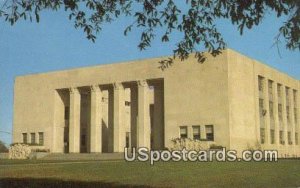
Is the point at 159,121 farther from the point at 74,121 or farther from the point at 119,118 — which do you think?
the point at 74,121

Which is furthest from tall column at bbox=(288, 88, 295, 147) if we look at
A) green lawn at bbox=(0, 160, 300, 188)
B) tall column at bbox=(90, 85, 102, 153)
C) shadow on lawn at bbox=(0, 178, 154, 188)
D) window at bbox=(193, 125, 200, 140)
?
shadow on lawn at bbox=(0, 178, 154, 188)

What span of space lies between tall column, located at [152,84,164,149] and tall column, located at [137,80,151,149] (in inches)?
80.5

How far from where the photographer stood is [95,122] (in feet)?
222

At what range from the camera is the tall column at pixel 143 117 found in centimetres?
6216

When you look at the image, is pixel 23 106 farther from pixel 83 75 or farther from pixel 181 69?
pixel 181 69

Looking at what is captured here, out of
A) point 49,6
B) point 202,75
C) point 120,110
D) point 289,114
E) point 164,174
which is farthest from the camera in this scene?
point 289,114

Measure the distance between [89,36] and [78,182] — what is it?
931 cm

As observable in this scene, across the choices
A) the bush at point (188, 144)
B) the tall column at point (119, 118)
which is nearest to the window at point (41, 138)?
the tall column at point (119, 118)

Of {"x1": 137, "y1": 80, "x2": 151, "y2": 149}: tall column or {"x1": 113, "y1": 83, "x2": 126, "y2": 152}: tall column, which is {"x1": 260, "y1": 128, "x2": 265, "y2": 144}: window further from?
{"x1": 113, "y1": 83, "x2": 126, "y2": 152}: tall column

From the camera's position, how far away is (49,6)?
11.5m

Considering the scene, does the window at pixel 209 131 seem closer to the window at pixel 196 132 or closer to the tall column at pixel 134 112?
the window at pixel 196 132

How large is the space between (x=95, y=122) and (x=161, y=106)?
368 inches

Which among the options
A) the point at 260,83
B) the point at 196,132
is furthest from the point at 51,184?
the point at 260,83

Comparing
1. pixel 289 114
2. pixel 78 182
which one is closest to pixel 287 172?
pixel 78 182
